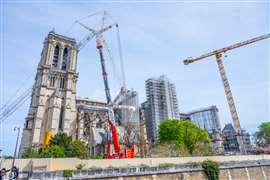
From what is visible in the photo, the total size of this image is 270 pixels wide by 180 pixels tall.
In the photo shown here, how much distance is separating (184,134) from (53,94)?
36654mm

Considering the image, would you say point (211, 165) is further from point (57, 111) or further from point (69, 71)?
point (69, 71)

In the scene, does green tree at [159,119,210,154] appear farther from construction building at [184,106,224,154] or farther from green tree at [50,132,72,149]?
construction building at [184,106,224,154]

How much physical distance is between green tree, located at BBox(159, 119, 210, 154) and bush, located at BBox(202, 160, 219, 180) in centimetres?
1578

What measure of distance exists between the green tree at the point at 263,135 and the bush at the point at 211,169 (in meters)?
48.1

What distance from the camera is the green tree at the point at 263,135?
59916 mm

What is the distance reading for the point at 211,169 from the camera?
2316 cm

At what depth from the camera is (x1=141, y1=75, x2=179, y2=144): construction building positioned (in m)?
79.1

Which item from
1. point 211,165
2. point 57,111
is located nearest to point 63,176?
point 211,165

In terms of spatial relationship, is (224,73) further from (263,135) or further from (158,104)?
(158,104)

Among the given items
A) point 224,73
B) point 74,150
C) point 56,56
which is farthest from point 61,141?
point 224,73

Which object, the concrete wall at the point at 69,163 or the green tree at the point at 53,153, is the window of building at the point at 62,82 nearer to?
the green tree at the point at 53,153

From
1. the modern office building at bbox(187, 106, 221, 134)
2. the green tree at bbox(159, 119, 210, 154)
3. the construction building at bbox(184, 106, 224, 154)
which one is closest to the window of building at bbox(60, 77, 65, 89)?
the green tree at bbox(159, 119, 210, 154)

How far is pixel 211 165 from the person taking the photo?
2336 cm

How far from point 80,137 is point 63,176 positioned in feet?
134
